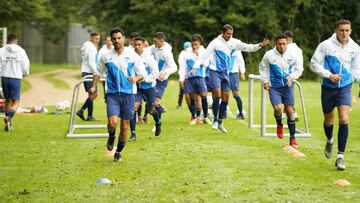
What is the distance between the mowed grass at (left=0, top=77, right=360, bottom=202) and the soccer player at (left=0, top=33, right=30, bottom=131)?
81cm

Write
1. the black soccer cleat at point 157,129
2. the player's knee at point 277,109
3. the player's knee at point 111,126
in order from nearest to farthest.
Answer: the player's knee at point 111,126 < the player's knee at point 277,109 < the black soccer cleat at point 157,129

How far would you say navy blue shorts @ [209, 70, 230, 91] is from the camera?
1595cm

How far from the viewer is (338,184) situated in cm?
952

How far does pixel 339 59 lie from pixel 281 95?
2.41 meters

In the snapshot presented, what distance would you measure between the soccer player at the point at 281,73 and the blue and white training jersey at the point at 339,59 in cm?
210

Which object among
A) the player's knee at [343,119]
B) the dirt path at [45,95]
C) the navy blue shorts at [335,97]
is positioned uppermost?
the navy blue shorts at [335,97]

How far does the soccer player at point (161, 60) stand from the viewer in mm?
15709

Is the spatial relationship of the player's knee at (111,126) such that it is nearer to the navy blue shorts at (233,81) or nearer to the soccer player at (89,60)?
the soccer player at (89,60)

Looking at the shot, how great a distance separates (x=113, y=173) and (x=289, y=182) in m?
2.51

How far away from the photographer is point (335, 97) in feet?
36.9

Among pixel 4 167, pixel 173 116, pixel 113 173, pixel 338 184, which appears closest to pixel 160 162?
pixel 113 173

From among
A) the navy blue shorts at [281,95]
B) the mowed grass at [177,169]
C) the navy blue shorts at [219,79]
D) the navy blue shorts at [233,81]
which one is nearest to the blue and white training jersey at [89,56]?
the mowed grass at [177,169]

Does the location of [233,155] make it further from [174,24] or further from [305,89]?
[174,24]

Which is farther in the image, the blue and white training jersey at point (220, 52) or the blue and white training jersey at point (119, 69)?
the blue and white training jersey at point (220, 52)
